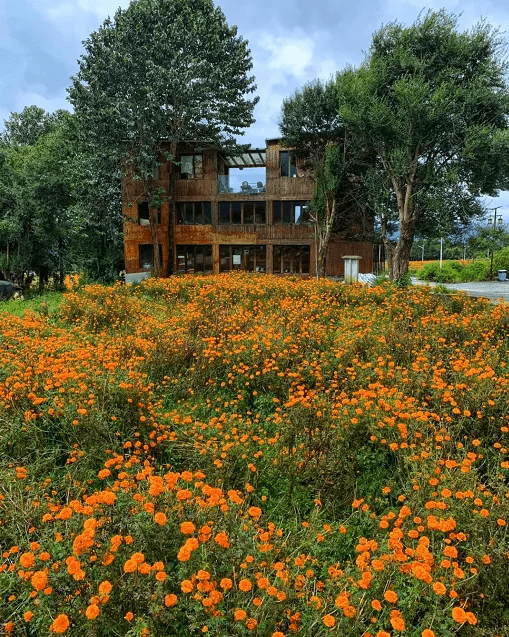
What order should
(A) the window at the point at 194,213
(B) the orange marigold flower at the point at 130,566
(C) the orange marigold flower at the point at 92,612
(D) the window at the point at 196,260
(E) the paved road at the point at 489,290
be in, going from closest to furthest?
(C) the orange marigold flower at the point at 92,612, (B) the orange marigold flower at the point at 130,566, (E) the paved road at the point at 489,290, (A) the window at the point at 194,213, (D) the window at the point at 196,260

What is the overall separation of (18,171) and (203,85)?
12.9 meters

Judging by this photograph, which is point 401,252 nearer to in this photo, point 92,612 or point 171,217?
point 171,217

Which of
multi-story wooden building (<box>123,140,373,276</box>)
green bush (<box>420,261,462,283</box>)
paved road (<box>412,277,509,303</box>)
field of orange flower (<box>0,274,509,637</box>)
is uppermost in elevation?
multi-story wooden building (<box>123,140,373,276</box>)

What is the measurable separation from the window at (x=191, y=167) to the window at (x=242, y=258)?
18.1 ft

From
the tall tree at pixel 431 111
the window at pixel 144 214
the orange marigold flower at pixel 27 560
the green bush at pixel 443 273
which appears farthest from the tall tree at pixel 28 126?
the orange marigold flower at pixel 27 560

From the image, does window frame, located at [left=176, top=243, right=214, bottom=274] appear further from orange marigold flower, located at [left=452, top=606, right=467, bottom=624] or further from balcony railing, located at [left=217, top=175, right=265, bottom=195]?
orange marigold flower, located at [left=452, top=606, right=467, bottom=624]

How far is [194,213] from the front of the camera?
28.5m

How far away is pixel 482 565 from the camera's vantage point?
9.18ft

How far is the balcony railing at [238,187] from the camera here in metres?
27.6

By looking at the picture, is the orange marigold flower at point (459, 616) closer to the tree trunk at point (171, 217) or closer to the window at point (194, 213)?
the tree trunk at point (171, 217)

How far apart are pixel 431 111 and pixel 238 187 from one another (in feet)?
43.8

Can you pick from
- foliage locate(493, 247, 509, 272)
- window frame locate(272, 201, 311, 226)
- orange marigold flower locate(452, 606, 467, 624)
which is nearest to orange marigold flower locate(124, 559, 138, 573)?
orange marigold flower locate(452, 606, 467, 624)

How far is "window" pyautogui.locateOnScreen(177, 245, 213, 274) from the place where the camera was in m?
28.6

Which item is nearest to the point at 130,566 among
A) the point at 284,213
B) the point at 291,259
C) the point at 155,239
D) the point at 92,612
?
the point at 92,612
